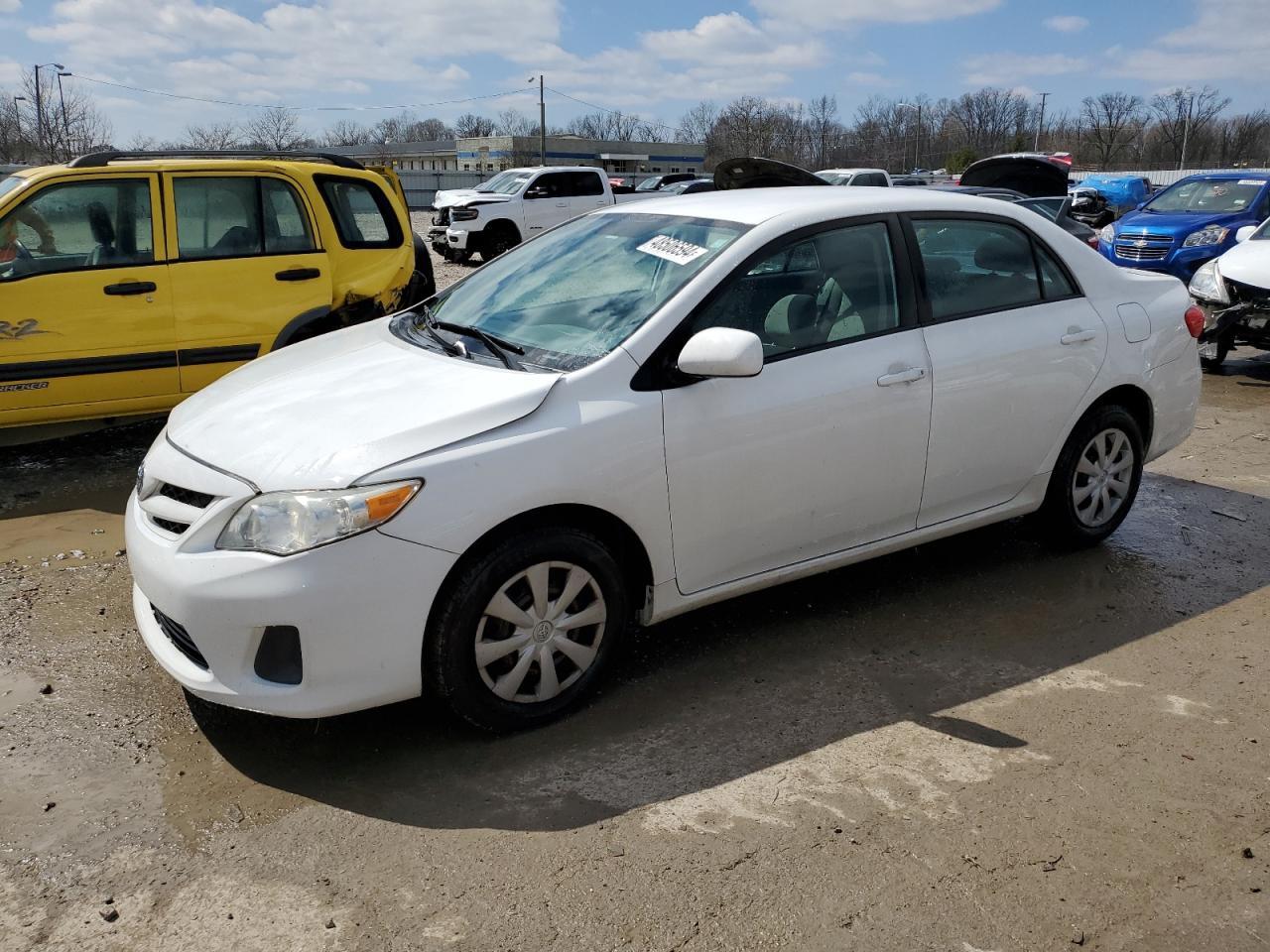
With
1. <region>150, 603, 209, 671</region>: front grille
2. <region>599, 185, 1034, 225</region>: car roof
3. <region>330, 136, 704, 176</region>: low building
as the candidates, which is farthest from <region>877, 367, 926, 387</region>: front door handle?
<region>330, 136, 704, 176</region>: low building

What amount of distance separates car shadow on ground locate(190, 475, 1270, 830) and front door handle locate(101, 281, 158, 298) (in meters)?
3.43

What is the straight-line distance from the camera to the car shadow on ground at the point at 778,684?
313 cm

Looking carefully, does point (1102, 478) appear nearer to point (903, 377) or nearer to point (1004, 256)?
point (1004, 256)

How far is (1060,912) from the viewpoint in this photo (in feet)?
8.54

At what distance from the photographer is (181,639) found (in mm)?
3236

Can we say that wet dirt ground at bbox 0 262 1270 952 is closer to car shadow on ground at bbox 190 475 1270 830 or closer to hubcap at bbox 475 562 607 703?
car shadow on ground at bbox 190 475 1270 830

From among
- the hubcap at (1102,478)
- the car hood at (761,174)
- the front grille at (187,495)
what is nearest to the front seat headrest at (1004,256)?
the hubcap at (1102,478)

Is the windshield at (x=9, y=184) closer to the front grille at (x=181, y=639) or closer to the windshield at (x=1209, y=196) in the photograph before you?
the front grille at (x=181, y=639)

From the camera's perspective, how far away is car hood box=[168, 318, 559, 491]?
305 cm

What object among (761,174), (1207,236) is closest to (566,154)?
(1207,236)

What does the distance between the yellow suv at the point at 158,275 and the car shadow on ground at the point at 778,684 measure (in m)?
3.27

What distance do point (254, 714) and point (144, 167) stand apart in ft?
13.6

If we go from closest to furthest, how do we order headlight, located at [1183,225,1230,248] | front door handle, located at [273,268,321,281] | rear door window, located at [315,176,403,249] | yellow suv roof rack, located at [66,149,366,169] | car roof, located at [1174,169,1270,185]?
yellow suv roof rack, located at [66,149,366,169]
front door handle, located at [273,268,321,281]
rear door window, located at [315,176,403,249]
headlight, located at [1183,225,1230,248]
car roof, located at [1174,169,1270,185]

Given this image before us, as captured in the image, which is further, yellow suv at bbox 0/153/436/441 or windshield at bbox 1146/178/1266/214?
windshield at bbox 1146/178/1266/214
